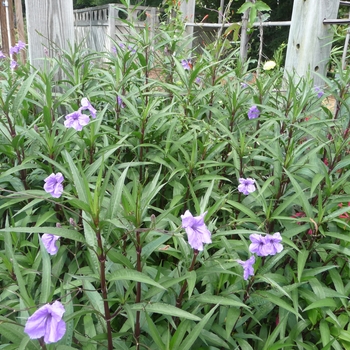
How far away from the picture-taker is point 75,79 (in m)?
1.99

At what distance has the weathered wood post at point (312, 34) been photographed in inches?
97.3

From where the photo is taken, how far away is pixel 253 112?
1877 millimetres

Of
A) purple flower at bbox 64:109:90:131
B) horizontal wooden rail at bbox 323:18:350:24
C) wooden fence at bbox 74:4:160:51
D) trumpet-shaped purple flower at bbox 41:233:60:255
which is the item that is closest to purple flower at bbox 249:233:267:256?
trumpet-shaped purple flower at bbox 41:233:60:255

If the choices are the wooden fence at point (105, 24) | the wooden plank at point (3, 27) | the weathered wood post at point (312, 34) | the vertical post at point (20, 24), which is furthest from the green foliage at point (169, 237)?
the wooden fence at point (105, 24)

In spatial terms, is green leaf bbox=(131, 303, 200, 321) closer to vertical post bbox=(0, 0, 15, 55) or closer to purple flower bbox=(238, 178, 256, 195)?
purple flower bbox=(238, 178, 256, 195)

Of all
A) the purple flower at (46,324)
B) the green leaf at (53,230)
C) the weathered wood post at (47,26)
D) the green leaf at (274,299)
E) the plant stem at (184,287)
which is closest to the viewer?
the purple flower at (46,324)

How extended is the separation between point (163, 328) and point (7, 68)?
6.17 ft

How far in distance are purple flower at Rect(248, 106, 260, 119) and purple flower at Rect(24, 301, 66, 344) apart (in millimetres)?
1415

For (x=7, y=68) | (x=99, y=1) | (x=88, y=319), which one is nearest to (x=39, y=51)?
(x=7, y=68)

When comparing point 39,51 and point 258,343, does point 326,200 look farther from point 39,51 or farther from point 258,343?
point 39,51

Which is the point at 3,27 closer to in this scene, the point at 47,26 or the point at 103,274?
the point at 47,26

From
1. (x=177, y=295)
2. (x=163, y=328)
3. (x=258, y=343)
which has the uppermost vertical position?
(x=177, y=295)

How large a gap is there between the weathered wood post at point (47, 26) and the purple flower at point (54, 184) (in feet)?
3.95

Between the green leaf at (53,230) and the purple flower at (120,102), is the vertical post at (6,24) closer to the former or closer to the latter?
the purple flower at (120,102)
